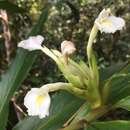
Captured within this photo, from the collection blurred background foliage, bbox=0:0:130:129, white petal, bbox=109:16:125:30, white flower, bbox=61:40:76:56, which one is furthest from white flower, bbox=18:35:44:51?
blurred background foliage, bbox=0:0:130:129

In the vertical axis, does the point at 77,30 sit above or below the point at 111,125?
above

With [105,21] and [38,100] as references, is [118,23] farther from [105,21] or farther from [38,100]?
[38,100]

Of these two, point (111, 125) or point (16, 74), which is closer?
point (111, 125)

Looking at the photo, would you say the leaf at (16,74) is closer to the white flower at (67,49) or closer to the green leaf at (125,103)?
the white flower at (67,49)

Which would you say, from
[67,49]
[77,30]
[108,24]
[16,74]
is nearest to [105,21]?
[108,24]

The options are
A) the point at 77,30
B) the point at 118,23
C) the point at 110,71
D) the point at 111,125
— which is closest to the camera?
the point at 111,125

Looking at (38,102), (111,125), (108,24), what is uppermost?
(108,24)

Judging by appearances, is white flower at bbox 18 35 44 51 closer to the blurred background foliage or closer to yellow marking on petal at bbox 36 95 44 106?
yellow marking on petal at bbox 36 95 44 106
